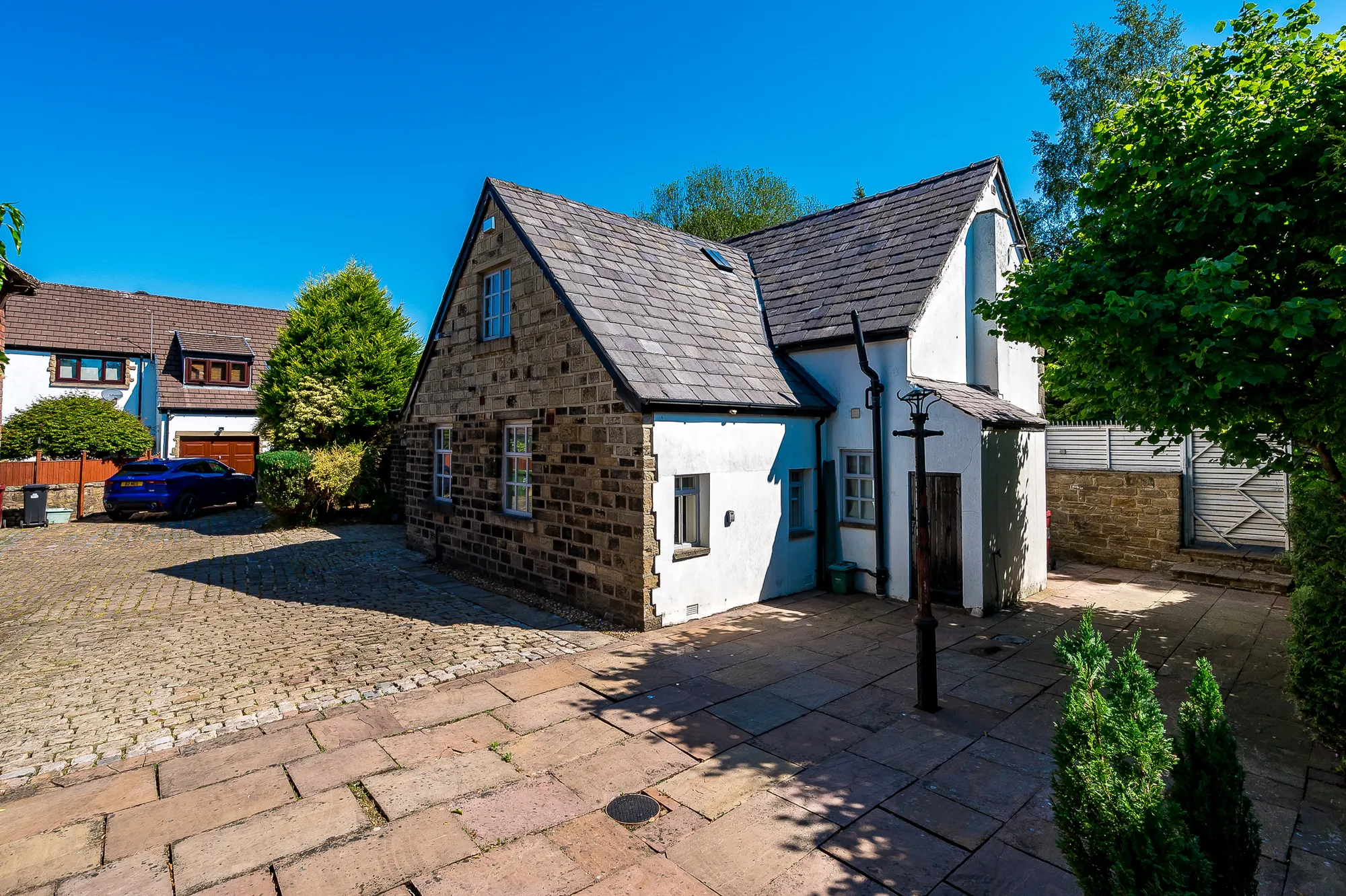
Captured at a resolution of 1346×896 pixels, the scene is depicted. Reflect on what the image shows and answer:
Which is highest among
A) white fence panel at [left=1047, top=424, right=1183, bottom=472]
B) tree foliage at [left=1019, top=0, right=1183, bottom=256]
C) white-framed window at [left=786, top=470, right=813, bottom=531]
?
tree foliage at [left=1019, top=0, right=1183, bottom=256]

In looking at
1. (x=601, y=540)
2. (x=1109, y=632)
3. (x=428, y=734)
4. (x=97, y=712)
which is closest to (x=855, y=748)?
(x=428, y=734)

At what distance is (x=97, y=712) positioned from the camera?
20.7 ft

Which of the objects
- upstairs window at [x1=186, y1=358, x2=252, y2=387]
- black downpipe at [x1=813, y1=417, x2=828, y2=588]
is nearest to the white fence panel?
black downpipe at [x1=813, y1=417, x2=828, y2=588]

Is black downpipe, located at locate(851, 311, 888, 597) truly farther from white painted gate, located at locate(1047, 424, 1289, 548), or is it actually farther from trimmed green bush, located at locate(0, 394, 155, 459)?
trimmed green bush, located at locate(0, 394, 155, 459)

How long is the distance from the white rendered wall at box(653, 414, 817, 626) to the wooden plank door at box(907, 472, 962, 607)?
1811 mm

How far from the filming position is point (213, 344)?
93.0 feet

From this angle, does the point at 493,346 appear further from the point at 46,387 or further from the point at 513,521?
the point at 46,387

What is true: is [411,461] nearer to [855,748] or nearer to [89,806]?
[89,806]

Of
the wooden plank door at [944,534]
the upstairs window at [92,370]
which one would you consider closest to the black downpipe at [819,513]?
the wooden plank door at [944,534]

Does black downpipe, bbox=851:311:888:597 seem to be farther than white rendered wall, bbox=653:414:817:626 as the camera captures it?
Yes

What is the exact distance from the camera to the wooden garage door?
26.9 meters

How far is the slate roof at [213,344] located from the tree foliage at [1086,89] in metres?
32.5

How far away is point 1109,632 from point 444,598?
9933 millimetres

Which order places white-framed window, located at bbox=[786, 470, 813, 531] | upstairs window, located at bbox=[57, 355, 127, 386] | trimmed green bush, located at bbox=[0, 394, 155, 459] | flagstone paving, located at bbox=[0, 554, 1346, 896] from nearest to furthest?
flagstone paving, located at bbox=[0, 554, 1346, 896] < white-framed window, located at bbox=[786, 470, 813, 531] < trimmed green bush, located at bbox=[0, 394, 155, 459] < upstairs window, located at bbox=[57, 355, 127, 386]
